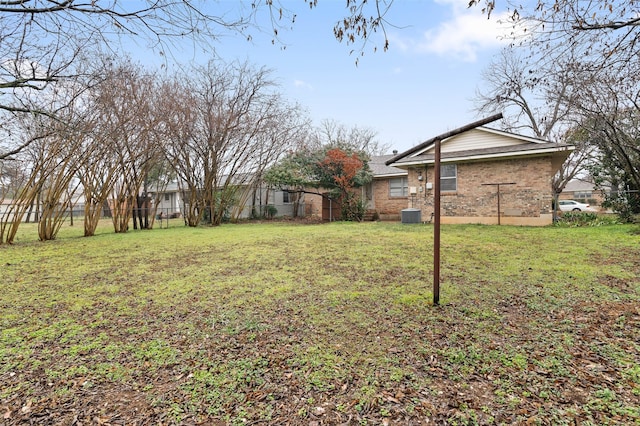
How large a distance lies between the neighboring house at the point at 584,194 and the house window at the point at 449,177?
18.5 ft

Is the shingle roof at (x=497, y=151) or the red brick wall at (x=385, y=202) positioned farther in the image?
the red brick wall at (x=385, y=202)

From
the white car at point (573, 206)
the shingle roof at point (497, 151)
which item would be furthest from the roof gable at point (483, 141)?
the white car at point (573, 206)

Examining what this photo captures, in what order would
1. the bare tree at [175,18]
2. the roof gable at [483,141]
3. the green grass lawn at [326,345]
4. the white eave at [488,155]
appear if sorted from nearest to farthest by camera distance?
the green grass lawn at [326,345]
the bare tree at [175,18]
the white eave at [488,155]
the roof gable at [483,141]

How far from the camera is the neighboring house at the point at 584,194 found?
16672 millimetres

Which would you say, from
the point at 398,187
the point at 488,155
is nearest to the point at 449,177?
the point at 488,155

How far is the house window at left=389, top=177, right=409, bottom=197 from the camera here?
52.5 ft

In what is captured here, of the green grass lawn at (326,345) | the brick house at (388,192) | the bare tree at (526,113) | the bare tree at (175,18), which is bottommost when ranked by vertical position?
the green grass lawn at (326,345)

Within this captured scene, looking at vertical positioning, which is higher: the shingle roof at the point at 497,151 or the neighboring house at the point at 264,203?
the shingle roof at the point at 497,151

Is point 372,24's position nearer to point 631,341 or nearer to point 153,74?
point 631,341

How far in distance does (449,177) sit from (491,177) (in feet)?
4.78

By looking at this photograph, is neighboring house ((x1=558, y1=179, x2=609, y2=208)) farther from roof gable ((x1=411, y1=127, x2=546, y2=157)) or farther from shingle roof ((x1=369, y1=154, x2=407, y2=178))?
shingle roof ((x1=369, y1=154, x2=407, y2=178))

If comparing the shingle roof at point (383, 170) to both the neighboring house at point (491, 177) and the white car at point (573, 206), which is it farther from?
the white car at point (573, 206)

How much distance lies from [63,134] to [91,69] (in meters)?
1.86

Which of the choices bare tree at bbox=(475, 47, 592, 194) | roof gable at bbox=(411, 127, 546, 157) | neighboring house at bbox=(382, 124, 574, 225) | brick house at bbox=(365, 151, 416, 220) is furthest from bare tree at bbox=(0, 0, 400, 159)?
brick house at bbox=(365, 151, 416, 220)
